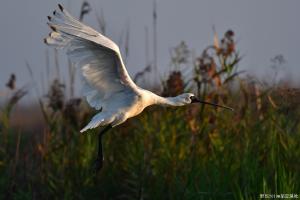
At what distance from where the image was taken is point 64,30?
23.8 ft

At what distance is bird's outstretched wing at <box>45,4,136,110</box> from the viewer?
7.31m

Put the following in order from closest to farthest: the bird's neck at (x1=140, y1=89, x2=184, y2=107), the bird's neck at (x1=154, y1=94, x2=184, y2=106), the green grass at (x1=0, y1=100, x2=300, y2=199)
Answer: the bird's neck at (x1=140, y1=89, x2=184, y2=107) < the bird's neck at (x1=154, y1=94, x2=184, y2=106) < the green grass at (x1=0, y1=100, x2=300, y2=199)

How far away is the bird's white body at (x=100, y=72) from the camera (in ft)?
24.1

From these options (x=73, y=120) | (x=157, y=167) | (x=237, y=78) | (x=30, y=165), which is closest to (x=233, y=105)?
(x=237, y=78)

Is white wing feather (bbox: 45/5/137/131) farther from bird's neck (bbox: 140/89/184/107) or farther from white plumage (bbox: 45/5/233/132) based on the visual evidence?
bird's neck (bbox: 140/89/184/107)

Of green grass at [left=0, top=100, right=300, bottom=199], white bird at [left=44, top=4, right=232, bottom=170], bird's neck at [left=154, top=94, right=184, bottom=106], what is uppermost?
white bird at [left=44, top=4, right=232, bottom=170]

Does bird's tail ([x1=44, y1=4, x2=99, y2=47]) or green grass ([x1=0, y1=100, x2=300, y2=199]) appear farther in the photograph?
green grass ([x1=0, y1=100, x2=300, y2=199])

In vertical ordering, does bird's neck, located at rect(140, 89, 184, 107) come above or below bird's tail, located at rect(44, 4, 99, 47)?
below

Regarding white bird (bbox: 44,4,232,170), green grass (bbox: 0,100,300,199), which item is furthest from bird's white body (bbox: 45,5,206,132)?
green grass (bbox: 0,100,300,199)

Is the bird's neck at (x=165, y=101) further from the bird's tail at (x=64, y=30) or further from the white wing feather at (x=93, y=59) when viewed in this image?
the bird's tail at (x=64, y=30)

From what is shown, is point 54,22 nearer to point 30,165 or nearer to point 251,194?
point 251,194

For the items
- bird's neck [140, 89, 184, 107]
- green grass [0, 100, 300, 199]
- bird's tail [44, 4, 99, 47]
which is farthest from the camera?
green grass [0, 100, 300, 199]

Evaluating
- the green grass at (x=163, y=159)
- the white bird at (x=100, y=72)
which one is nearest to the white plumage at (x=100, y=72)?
the white bird at (x=100, y=72)

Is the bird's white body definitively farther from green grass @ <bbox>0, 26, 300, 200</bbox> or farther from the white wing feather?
green grass @ <bbox>0, 26, 300, 200</bbox>
